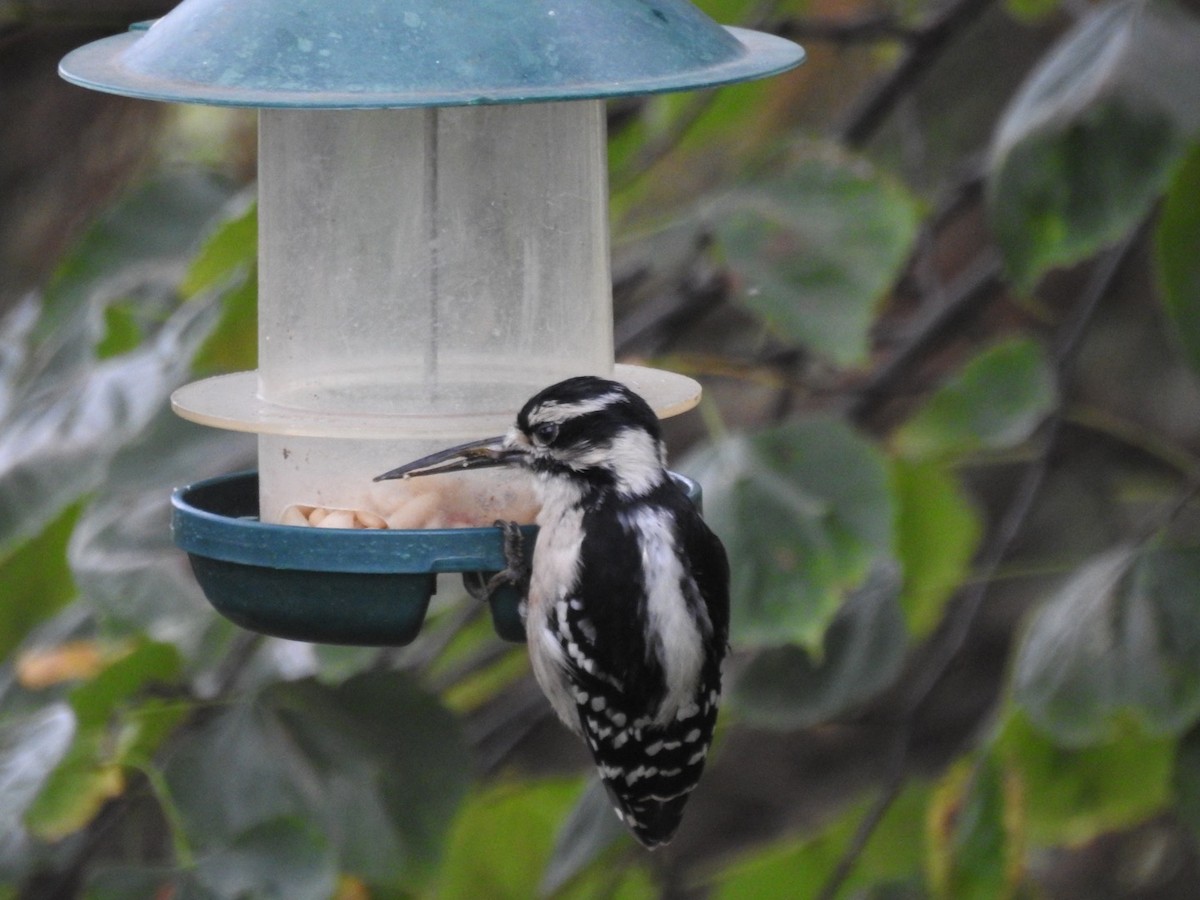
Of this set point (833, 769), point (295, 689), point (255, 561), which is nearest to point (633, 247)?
point (295, 689)

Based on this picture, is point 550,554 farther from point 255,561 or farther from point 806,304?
point 806,304

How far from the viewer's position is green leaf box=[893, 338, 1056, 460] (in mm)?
4059

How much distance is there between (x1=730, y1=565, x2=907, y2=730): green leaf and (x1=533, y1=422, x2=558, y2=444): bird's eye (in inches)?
51.5

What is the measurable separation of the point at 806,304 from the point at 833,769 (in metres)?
4.73

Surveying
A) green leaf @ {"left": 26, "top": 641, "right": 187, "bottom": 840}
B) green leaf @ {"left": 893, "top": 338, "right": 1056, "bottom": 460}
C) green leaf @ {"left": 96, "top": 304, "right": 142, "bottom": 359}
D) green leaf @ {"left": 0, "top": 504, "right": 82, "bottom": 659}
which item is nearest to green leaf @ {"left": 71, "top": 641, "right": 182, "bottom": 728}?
green leaf @ {"left": 26, "top": 641, "right": 187, "bottom": 840}

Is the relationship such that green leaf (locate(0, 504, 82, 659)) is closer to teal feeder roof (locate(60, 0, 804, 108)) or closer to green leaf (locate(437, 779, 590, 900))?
green leaf (locate(437, 779, 590, 900))

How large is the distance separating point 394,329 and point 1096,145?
1.40 m

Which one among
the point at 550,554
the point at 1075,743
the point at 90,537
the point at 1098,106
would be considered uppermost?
the point at 1098,106

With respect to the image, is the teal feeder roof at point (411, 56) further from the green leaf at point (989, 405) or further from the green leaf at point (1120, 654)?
the green leaf at point (989, 405)

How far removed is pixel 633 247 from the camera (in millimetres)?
4715

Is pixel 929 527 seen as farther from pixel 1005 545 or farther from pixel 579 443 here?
pixel 579 443

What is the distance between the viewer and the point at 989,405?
4160 mm

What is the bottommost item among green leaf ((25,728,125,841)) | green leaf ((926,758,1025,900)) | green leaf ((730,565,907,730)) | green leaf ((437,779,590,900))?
green leaf ((437,779,590,900))

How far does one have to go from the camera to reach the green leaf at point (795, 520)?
10.8 feet
